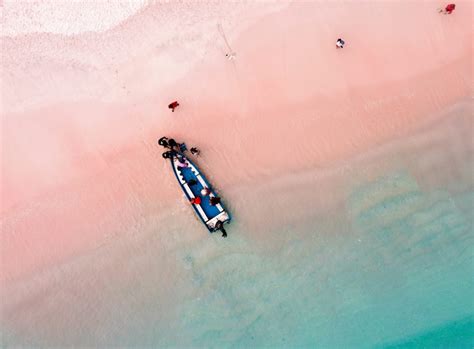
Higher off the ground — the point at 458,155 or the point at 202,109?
the point at 202,109

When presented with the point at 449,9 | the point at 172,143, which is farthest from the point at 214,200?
the point at 449,9

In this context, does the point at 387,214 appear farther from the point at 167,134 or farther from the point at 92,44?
the point at 92,44

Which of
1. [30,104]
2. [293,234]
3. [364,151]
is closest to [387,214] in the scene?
[364,151]

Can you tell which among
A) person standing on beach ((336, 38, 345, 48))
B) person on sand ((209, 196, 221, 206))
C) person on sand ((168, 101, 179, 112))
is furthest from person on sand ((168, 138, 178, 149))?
person standing on beach ((336, 38, 345, 48))

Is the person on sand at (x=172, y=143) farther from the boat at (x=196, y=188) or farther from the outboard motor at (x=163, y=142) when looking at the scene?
the outboard motor at (x=163, y=142)

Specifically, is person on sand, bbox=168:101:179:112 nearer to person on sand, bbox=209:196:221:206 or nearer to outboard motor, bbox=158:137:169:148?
outboard motor, bbox=158:137:169:148

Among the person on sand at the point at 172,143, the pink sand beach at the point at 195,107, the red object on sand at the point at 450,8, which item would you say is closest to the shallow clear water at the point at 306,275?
the pink sand beach at the point at 195,107
